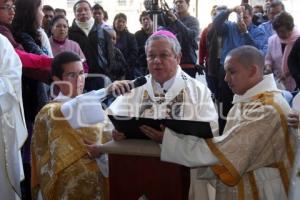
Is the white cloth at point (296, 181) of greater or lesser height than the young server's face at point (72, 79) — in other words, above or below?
below

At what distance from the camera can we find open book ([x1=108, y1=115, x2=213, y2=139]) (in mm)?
2295

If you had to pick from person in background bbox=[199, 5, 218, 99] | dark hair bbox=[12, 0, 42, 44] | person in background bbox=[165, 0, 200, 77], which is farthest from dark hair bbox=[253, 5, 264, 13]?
dark hair bbox=[12, 0, 42, 44]

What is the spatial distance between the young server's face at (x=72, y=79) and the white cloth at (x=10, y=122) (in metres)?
0.54

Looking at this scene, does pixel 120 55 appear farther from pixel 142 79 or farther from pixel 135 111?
pixel 142 79

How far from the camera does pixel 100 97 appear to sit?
9.12 ft

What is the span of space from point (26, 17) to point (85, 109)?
5.03 ft

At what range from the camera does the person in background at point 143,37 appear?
6.59 metres

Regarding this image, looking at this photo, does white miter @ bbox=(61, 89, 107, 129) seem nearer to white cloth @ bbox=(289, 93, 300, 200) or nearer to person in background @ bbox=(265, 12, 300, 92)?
white cloth @ bbox=(289, 93, 300, 200)

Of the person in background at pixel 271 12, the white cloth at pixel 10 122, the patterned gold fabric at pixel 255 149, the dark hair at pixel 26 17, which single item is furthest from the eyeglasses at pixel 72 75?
the person in background at pixel 271 12

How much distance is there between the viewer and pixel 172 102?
317cm

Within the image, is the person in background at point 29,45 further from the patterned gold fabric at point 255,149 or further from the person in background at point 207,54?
the person in background at point 207,54

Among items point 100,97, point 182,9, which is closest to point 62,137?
point 100,97

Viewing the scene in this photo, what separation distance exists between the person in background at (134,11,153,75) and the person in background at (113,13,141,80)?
0.08m

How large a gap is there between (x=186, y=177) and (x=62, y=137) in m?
0.84
